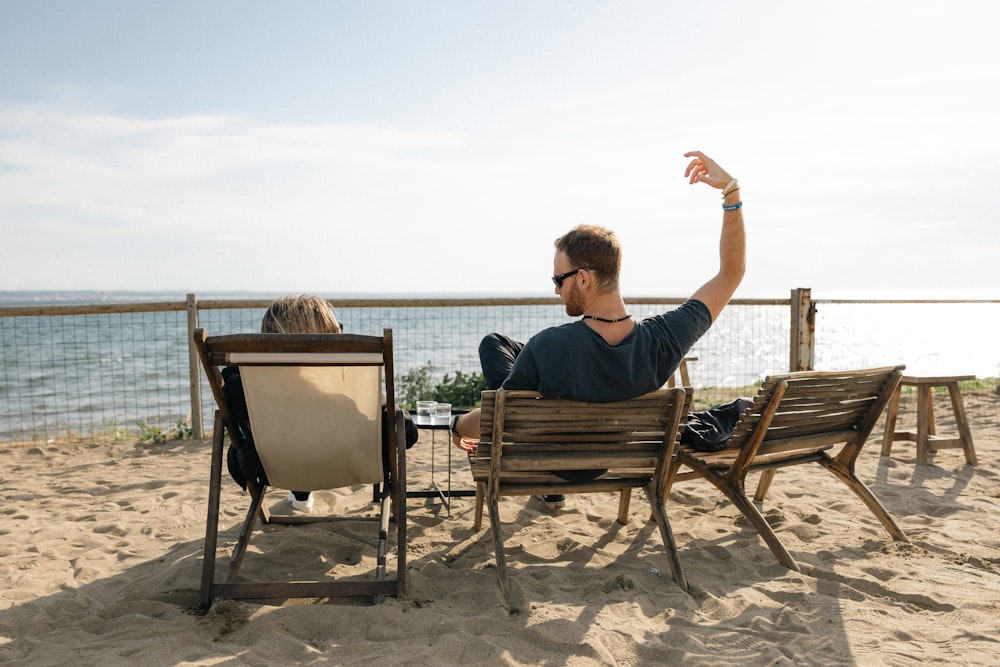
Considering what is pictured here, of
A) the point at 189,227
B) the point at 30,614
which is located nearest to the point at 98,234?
the point at 189,227

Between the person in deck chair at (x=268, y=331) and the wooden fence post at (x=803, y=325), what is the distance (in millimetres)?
5501

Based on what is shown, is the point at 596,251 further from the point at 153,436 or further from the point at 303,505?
the point at 153,436

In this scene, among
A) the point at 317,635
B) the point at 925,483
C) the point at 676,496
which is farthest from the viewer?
the point at 925,483

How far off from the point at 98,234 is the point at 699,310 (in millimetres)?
65640

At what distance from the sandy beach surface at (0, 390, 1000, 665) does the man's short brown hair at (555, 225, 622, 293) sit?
4.26ft

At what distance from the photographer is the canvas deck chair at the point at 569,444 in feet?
9.12

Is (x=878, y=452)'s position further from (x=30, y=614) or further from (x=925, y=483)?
(x=30, y=614)

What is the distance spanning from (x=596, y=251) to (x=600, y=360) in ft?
1.41

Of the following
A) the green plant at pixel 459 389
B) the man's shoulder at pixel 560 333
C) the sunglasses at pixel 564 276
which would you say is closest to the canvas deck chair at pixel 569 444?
the man's shoulder at pixel 560 333

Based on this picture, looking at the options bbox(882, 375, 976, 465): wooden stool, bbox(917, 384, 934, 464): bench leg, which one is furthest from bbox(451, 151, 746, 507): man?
bbox(917, 384, 934, 464): bench leg

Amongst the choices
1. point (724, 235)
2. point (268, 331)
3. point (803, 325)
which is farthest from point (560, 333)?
point (803, 325)

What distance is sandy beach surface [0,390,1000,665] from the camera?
2373 mm

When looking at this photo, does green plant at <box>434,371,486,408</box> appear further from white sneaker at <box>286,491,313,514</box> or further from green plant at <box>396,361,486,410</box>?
white sneaker at <box>286,491,313,514</box>

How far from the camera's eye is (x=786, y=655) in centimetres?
233
